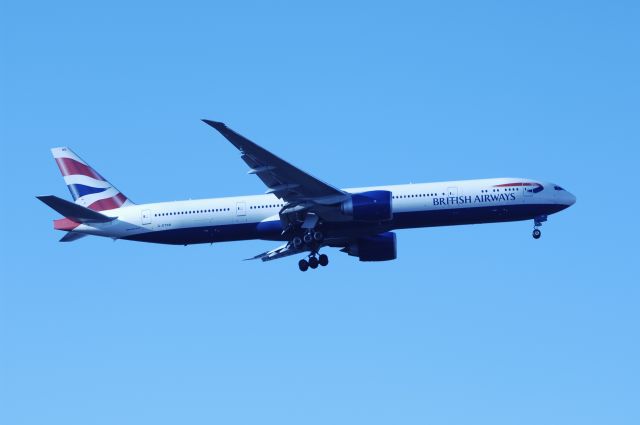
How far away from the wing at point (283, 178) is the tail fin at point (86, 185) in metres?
11.4

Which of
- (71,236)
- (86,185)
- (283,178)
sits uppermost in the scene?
(86,185)

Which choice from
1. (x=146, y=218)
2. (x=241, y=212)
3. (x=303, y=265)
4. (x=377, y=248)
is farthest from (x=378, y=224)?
(x=146, y=218)

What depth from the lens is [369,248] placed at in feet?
240

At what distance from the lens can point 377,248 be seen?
73062mm

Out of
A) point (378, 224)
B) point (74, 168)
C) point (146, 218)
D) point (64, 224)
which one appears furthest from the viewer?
point (74, 168)

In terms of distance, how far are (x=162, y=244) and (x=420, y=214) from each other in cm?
1477

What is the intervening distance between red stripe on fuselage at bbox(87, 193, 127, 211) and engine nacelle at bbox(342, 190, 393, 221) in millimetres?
15214

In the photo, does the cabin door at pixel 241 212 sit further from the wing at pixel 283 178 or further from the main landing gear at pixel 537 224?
the main landing gear at pixel 537 224

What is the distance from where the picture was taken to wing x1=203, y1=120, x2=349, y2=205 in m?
63.9

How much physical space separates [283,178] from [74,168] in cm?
1605

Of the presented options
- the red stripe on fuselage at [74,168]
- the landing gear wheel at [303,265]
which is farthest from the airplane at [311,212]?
the red stripe on fuselage at [74,168]

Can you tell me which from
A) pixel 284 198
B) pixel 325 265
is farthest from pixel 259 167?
pixel 325 265

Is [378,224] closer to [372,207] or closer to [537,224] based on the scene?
[372,207]

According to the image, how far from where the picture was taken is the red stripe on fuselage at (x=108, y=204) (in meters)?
73.7
